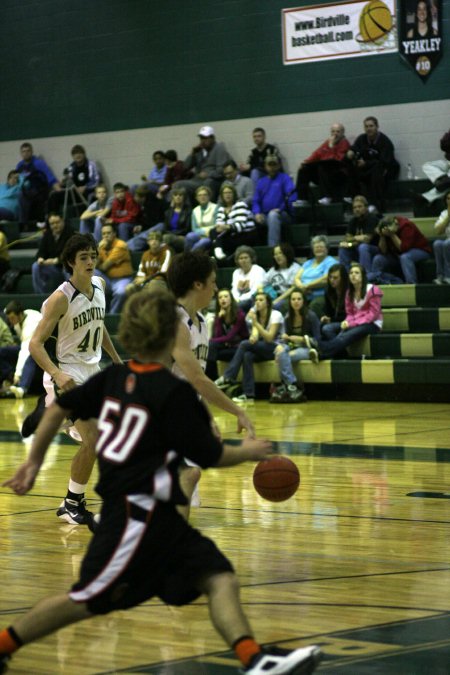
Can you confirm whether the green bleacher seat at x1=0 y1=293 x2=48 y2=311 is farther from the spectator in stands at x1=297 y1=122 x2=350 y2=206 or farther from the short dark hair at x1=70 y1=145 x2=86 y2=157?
the spectator in stands at x1=297 y1=122 x2=350 y2=206

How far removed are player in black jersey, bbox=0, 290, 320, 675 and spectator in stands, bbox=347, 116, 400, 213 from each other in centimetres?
1230

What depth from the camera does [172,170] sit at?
17781 mm

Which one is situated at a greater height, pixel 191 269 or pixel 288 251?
pixel 191 269

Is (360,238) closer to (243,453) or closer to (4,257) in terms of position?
(4,257)

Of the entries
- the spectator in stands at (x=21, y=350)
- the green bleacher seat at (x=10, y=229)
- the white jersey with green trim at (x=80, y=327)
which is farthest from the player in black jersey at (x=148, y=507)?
the green bleacher seat at (x=10, y=229)

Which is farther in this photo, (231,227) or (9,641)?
(231,227)

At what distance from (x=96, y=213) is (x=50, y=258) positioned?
1.66 m

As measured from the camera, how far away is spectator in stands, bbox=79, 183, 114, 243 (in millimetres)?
17734

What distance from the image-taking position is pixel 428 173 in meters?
15.2

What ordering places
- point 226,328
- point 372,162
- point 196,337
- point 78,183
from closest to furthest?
point 196,337
point 226,328
point 372,162
point 78,183

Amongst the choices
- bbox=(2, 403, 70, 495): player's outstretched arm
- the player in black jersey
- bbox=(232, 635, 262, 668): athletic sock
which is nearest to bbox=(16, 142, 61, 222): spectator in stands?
bbox=(2, 403, 70, 495): player's outstretched arm

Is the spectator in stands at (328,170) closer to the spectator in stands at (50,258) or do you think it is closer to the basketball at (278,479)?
the spectator in stands at (50,258)

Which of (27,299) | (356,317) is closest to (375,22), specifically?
(356,317)

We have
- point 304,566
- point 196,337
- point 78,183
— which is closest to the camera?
point 304,566
